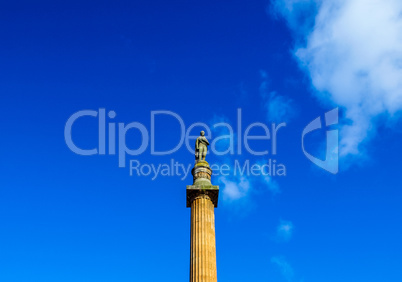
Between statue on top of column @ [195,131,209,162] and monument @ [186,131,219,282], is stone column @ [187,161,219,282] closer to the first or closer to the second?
monument @ [186,131,219,282]

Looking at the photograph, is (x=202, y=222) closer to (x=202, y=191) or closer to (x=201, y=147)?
(x=202, y=191)

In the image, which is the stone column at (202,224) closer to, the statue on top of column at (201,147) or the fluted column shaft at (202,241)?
the fluted column shaft at (202,241)

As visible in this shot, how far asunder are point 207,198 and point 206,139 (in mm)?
3435

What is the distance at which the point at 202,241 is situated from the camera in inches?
741

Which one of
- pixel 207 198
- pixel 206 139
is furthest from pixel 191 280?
pixel 206 139

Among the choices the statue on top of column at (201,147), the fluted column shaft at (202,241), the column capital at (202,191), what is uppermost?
the statue on top of column at (201,147)

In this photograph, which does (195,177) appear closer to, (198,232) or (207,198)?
(207,198)

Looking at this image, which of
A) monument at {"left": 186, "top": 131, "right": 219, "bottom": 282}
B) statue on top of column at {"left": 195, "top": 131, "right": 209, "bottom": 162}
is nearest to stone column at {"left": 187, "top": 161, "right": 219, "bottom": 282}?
monument at {"left": 186, "top": 131, "right": 219, "bottom": 282}

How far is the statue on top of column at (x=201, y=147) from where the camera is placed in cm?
2177

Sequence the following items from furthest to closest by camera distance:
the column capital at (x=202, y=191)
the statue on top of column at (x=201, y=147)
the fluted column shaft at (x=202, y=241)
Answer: the statue on top of column at (x=201, y=147) → the column capital at (x=202, y=191) → the fluted column shaft at (x=202, y=241)

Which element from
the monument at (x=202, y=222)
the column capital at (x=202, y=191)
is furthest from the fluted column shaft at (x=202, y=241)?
the column capital at (x=202, y=191)

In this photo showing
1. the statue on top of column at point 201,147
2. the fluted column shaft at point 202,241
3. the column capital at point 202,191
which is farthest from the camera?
the statue on top of column at point 201,147

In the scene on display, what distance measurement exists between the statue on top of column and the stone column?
0.47m

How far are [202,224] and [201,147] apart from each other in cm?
410
